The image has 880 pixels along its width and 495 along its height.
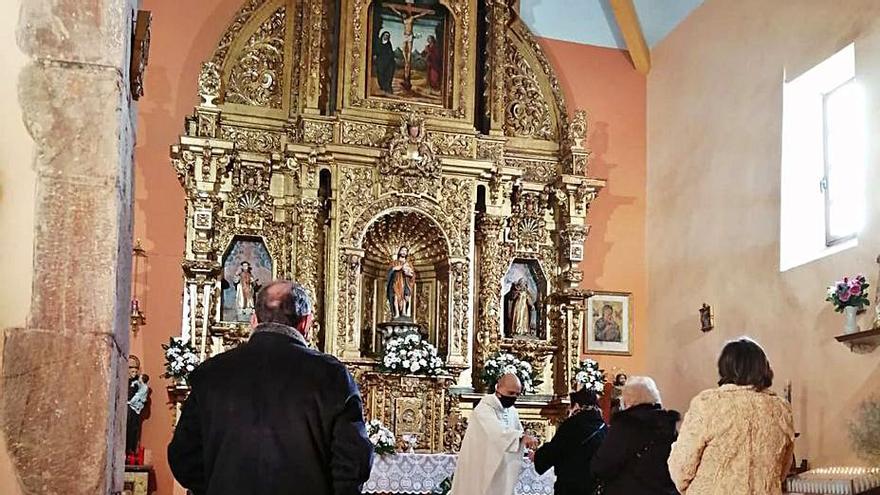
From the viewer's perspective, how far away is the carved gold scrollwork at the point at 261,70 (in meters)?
13.0

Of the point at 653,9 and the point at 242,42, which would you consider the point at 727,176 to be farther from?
the point at 242,42

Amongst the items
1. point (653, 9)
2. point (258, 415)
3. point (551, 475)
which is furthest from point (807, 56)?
point (258, 415)

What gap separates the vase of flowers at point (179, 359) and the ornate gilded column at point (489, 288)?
327 centimetres

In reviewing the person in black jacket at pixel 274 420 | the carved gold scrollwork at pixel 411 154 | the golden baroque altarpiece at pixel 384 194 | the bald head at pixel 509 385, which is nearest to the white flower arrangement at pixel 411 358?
the golden baroque altarpiece at pixel 384 194

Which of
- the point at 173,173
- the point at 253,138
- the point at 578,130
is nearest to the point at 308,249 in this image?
the point at 253,138

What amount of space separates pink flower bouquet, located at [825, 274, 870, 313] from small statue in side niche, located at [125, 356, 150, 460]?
272 inches

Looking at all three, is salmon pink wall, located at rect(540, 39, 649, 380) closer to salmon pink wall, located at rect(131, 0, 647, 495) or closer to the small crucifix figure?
salmon pink wall, located at rect(131, 0, 647, 495)

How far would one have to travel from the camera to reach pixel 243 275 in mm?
12523

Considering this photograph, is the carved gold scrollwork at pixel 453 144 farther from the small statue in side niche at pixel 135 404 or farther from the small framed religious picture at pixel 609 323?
the small statue in side niche at pixel 135 404

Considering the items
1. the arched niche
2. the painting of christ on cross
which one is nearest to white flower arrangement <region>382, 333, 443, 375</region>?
the arched niche

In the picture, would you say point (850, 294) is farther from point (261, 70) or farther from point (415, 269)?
point (261, 70)

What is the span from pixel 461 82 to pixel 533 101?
1242 millimetres

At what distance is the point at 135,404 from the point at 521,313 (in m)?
4.64

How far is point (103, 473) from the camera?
13.9ft
